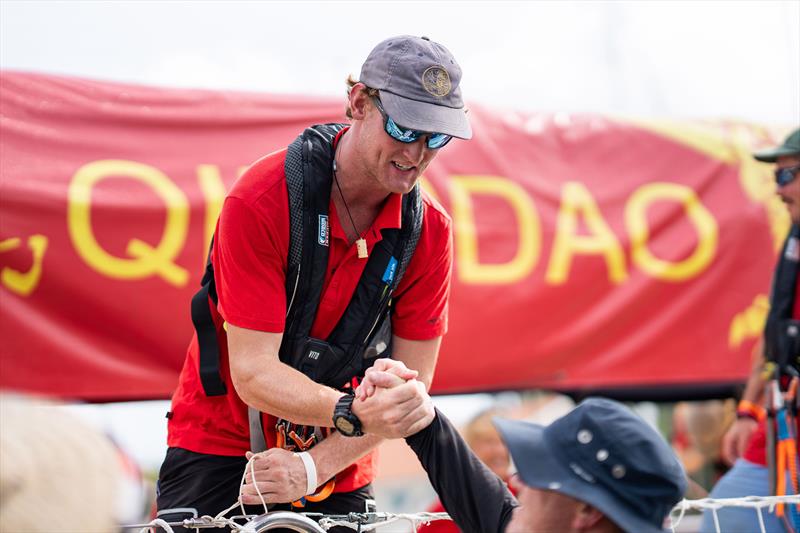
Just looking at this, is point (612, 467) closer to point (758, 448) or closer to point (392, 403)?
point (392, 403)

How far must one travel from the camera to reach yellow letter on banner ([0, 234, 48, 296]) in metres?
4.45

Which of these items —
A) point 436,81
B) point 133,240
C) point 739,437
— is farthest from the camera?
point 133,240

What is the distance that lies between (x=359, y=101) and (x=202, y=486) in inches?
45.1

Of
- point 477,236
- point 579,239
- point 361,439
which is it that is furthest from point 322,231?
point 579,239

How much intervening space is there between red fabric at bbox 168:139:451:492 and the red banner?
185 cm

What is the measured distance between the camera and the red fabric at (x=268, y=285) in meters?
2.64

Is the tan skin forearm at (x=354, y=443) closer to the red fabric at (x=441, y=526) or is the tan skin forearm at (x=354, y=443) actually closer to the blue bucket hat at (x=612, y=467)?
the red fabric at (x=441, y=526)

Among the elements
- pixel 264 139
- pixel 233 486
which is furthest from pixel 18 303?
pixel 233 486

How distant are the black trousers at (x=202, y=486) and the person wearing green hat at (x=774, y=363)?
6.59 feet

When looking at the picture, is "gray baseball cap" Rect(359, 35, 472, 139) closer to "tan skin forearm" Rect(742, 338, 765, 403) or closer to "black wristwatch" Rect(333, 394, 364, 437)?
"black wristwatch" Rect(333, 394, 364, 437)

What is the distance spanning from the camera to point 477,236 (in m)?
5.45

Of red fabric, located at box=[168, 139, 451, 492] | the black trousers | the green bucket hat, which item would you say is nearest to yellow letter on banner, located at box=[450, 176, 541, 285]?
the green bucket hat

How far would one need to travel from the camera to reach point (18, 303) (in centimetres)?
448

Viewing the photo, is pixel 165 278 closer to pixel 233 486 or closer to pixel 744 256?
pixel 233 486
